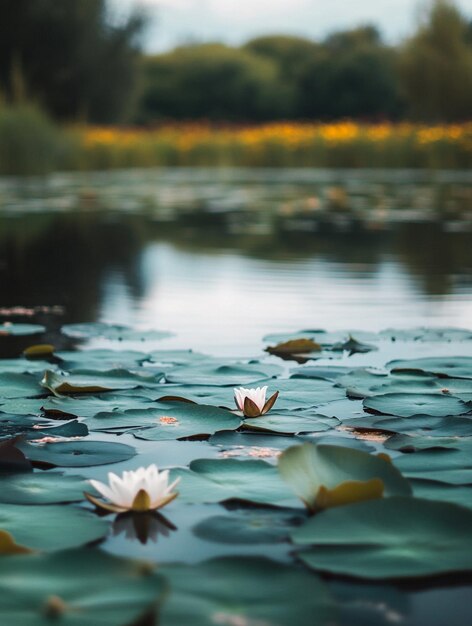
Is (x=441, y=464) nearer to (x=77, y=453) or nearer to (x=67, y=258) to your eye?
(x=77, y=453)

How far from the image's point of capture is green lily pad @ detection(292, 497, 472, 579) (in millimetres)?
947

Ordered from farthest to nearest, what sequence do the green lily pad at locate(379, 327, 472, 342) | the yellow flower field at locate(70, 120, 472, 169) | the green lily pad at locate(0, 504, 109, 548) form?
the yellow flower field at locate(70, 120, 472, 169)
the green lily pad at locate(379, 327, 472, 342)
the green lily pad at locate(0, 504, 109, 548)

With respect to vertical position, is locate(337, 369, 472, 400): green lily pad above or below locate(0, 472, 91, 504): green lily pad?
above

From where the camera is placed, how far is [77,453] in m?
1.37

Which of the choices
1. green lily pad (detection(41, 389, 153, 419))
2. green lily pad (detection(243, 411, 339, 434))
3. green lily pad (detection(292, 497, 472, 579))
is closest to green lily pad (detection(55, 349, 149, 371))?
green lily pad (detection(41, 389, 153, 419))

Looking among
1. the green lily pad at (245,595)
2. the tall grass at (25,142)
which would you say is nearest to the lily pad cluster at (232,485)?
the green lily pad at (245,595)

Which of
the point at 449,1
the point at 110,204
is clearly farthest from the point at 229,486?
the point at 449,1

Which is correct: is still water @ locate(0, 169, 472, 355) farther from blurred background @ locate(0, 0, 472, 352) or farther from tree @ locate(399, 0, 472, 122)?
tree @ locate(399, 0, 472, 122)

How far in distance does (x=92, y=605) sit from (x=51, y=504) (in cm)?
34

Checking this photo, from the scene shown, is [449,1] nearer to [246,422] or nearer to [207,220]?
[207,220]

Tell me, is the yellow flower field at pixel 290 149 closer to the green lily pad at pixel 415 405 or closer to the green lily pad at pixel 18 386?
the green lily pad at pixel 18 386

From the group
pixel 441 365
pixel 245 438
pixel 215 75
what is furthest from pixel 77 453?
pixel 215 75

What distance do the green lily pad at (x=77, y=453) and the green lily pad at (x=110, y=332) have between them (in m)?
0.98

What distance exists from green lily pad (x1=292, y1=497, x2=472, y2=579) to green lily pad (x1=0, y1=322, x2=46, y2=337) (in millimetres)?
1586
